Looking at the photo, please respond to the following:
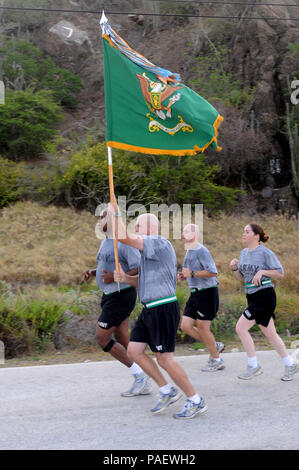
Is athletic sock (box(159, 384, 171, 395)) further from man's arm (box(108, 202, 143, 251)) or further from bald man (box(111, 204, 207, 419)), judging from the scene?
man's arm (box(108, 202, 143, 251))

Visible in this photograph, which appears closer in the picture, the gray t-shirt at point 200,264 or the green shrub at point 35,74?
the gray t-shirt at point 200,264

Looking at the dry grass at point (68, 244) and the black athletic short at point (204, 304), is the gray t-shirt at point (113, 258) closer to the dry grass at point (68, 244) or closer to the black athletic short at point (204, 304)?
the black athletic short at point (204, 304)

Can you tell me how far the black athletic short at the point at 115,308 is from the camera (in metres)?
6.37

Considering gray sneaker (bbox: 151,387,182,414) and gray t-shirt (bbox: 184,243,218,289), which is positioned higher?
gray t-shirt (bbox: 184,243,218,289)

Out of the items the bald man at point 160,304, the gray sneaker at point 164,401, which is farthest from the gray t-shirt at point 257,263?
the gray sneaker at point 164,401

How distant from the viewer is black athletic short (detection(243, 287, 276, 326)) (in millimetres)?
6945

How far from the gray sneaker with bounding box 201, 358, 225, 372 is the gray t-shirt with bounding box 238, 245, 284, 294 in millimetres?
980

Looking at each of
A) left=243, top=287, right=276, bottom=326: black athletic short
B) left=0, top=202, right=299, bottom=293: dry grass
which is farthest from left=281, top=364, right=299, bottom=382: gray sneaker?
left=0, top=202, right=299, bottom=293: dry grass

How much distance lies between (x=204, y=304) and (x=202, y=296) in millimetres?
99

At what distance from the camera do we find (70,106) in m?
31.5

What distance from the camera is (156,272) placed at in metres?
5.55

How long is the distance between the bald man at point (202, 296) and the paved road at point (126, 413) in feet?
0.97
